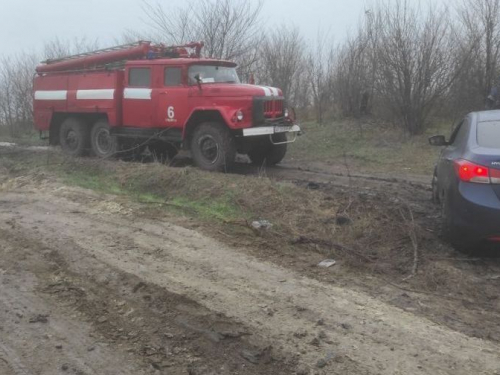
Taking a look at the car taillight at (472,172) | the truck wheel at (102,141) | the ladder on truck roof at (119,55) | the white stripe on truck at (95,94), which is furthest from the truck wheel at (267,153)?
the car taillight at (472,172)

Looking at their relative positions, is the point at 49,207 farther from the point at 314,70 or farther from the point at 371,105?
the point at 314,70

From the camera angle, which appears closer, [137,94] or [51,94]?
[137,94]

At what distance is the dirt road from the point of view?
11.2 feet

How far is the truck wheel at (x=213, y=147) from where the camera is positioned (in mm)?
10688

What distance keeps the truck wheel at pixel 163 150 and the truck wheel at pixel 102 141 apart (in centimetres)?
92

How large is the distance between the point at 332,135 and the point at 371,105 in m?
2.66

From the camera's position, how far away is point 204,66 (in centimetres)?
1151

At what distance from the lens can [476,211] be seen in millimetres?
4871

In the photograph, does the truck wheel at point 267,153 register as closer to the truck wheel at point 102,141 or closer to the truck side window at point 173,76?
the truck side window at point 173,76

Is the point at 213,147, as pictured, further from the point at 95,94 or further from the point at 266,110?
the point at 95,94

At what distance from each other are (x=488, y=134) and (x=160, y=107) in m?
7.82

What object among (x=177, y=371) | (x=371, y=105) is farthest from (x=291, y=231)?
(x=371, y=105)

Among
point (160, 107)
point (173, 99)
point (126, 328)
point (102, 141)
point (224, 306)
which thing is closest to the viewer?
point (126, 328)

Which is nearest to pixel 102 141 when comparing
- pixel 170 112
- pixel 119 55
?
pixel 119 55
